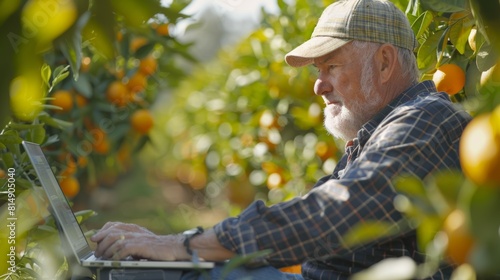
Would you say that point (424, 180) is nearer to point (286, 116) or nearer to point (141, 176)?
point (286, 116)

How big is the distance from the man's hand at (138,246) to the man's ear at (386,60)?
75 centimetres

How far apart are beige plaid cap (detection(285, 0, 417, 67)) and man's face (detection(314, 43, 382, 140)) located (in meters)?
0.03

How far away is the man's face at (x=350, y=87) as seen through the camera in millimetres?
2172

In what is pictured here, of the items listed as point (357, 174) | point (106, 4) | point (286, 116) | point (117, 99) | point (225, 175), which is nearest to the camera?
point (106, 4)

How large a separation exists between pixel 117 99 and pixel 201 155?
1.71 m

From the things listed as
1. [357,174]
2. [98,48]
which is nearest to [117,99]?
[357,174]

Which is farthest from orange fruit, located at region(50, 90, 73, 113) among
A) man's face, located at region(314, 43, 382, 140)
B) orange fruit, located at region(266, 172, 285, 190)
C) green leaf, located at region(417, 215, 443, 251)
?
green leaf, located at region(417, 215, 443, 251)

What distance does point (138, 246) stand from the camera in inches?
67.8

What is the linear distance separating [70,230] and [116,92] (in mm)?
1737

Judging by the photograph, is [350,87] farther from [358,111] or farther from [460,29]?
[460,29]

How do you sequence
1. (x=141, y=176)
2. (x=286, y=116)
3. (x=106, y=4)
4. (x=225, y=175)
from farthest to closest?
Answer: (x=141, y=176)
(x=225, y=175)
(x=286, y=116)
(x=106, y=4)

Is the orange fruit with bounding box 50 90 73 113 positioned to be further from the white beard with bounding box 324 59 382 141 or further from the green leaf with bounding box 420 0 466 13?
the green leaf with bounding box 420 0 466 13

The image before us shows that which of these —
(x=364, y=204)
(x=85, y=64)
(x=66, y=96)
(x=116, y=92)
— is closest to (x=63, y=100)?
(x=66, y=96)

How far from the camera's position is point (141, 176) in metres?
9.13
